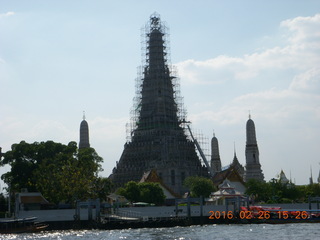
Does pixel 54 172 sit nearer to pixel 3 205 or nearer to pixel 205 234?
pixel 3 205

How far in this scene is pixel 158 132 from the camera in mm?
146125

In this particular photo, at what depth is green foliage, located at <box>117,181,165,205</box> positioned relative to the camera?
10850cm

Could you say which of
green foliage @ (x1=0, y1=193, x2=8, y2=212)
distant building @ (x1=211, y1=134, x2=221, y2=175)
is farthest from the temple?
green foliage @ (x1=0, y1=193, x2=8, y2=212)

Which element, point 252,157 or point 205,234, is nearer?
point 205,234

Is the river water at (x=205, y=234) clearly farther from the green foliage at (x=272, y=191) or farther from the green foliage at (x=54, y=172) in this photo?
the green foliage at (x=272, y=191)

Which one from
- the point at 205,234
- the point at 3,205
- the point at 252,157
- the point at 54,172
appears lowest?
the point at 205,234

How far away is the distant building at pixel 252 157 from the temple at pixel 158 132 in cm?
936

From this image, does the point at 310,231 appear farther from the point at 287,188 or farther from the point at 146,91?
the point at 146,91

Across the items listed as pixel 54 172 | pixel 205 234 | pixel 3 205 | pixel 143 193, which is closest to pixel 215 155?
pixel 143 193

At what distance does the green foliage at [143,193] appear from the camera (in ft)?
356

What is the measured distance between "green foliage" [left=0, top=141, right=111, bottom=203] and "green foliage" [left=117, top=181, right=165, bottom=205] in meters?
7.67

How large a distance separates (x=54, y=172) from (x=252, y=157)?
60.4 metres
